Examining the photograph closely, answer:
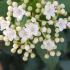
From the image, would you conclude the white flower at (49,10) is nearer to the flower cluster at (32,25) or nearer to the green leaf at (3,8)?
the flower cluster at (32,25)

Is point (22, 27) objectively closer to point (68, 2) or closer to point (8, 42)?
point (8, 42)

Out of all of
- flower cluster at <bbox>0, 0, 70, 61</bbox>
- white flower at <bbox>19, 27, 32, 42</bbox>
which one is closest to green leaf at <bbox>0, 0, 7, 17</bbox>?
flower cluster at <bbox>0, 0, 70, 61</bbox>

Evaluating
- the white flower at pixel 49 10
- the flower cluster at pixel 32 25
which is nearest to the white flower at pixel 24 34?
the flower cluster at pixel 32 25

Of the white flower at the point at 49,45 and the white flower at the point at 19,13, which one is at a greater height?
the white flower at the point at 19,13

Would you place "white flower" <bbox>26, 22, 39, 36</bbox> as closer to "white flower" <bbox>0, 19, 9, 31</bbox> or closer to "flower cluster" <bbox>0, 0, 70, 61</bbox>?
"flower cluster" <bbox>0, 0, 70, 61</bbox>

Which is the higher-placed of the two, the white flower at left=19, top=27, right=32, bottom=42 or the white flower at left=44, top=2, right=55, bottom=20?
the white flower at left=44, top=2, right=55, bottom=20

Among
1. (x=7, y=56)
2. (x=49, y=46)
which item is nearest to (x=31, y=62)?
(x=7, y=56)

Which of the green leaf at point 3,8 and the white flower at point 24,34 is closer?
the white flower at point 24,34
